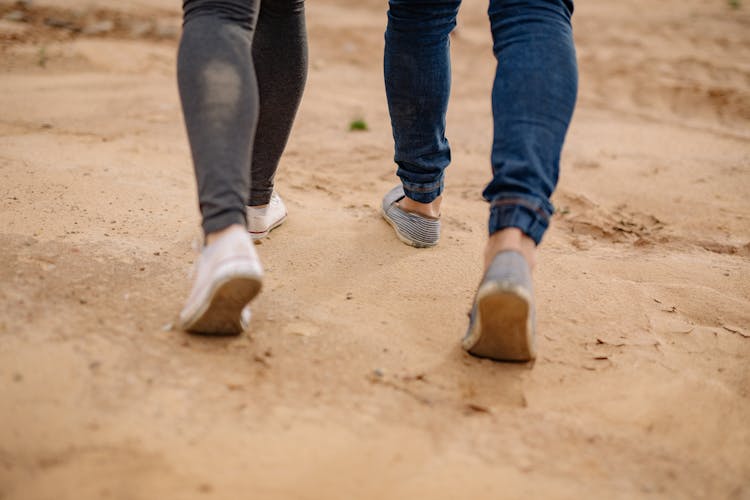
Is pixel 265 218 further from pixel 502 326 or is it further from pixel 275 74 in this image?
pixel 502 326

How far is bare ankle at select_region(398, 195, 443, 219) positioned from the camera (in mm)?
2041

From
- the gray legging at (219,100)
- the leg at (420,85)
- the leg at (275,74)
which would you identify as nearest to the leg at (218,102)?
the gray legging at (219,100)

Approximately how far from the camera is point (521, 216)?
4.24ft

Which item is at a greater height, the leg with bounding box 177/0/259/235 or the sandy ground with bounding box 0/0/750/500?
the leg with bounding box 177/0/259/235

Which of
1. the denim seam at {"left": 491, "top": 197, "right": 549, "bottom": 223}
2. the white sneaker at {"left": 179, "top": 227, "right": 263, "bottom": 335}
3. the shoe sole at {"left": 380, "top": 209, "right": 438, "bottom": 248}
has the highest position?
the denim seam at {"left": 491, "top": 197, "right": 549, "bottom": 223}

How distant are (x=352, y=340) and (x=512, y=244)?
43 centimetres

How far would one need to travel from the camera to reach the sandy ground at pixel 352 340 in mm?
1062

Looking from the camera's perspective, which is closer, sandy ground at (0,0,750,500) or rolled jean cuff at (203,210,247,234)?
sandy ground at (0,0,750,500)

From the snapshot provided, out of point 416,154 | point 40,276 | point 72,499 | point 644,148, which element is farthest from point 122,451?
point 644,148

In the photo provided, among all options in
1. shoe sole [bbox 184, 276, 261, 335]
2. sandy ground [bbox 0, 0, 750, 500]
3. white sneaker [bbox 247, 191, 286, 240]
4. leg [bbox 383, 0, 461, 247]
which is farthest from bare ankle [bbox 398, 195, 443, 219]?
shoe sole [bbox 184, 276, 261, 335]

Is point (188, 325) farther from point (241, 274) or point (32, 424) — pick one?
point (32, 424)

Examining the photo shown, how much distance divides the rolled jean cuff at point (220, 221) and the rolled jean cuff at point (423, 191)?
0.90m

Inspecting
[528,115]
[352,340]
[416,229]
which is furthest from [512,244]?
[416,229]

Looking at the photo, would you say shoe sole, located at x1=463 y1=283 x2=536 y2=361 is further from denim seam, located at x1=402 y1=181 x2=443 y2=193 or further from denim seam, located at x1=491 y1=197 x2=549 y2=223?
denim seam, located at x1=402 y1=181 x2=443 y2=193
